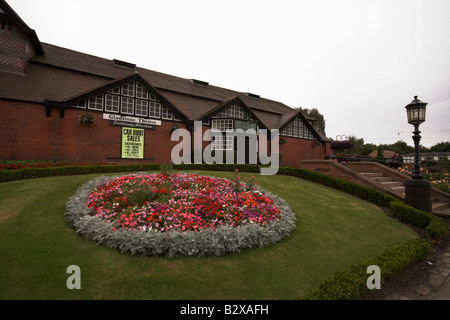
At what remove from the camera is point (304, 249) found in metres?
4.64

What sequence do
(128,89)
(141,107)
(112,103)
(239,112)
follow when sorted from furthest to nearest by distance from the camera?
1. (239,112)
2. (141,107)
3. (128,89)
4. (112,103)

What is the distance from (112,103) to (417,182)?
1943cm

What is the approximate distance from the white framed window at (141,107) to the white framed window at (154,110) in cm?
35

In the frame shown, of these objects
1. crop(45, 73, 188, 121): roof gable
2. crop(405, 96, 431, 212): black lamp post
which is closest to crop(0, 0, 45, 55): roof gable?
crop(45, 73, 188, 121): roof gable

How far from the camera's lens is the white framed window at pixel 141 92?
56.0ft

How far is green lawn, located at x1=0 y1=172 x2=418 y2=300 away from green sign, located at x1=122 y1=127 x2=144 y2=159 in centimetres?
1051

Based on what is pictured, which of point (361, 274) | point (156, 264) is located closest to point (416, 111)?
point (361, 274)

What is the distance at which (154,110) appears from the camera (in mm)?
17781

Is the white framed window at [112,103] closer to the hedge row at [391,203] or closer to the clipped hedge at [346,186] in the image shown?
the clipped hedge at [346,186]

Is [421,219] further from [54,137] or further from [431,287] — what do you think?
[54,137]

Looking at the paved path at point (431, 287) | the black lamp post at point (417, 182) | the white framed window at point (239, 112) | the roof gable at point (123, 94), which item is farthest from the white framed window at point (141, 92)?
the paved path at point (431, 287)

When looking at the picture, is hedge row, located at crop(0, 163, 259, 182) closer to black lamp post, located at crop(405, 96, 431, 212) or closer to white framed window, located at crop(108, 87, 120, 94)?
white framed window, located at crop(108, 87, 120, 94)

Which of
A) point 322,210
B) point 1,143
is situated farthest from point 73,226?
point 1,143
